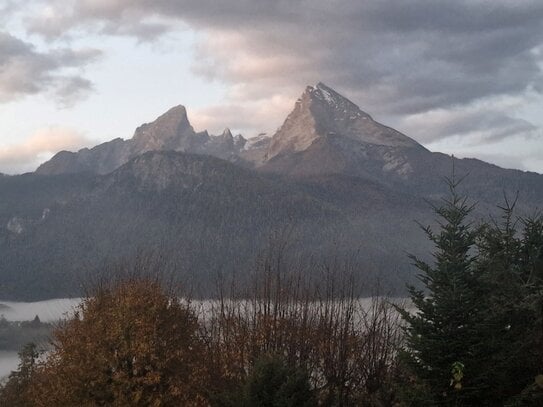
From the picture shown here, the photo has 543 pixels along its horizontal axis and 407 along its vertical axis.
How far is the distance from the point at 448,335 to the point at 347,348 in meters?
15.6

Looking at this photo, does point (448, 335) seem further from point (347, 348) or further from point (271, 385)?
Result: point (347, 348)

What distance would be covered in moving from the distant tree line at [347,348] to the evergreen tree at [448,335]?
0.12 feet

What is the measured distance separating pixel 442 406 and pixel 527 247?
7.37 meters

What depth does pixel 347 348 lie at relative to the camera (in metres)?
35.1

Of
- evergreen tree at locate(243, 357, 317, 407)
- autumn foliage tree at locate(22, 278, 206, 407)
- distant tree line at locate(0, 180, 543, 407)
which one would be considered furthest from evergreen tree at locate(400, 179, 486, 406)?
autumn foliage tree at locate(22, 278, 206, 407)

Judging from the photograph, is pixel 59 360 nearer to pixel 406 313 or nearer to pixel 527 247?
pixel 406 313

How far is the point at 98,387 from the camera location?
31.3 metres

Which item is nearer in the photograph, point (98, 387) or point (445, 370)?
point (445, 370)

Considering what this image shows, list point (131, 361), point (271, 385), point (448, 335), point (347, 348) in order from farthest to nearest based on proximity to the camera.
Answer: point (347, 348) < point (131, 361) < point (271, 385) < point (448, 335)

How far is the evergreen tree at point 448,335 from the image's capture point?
65.0ft

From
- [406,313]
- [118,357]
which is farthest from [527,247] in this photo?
[118,357]

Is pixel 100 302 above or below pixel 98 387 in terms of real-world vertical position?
above

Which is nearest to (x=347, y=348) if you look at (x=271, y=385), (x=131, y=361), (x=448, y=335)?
(x=131, y=361)

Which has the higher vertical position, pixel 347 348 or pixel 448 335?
pixel 448 335
